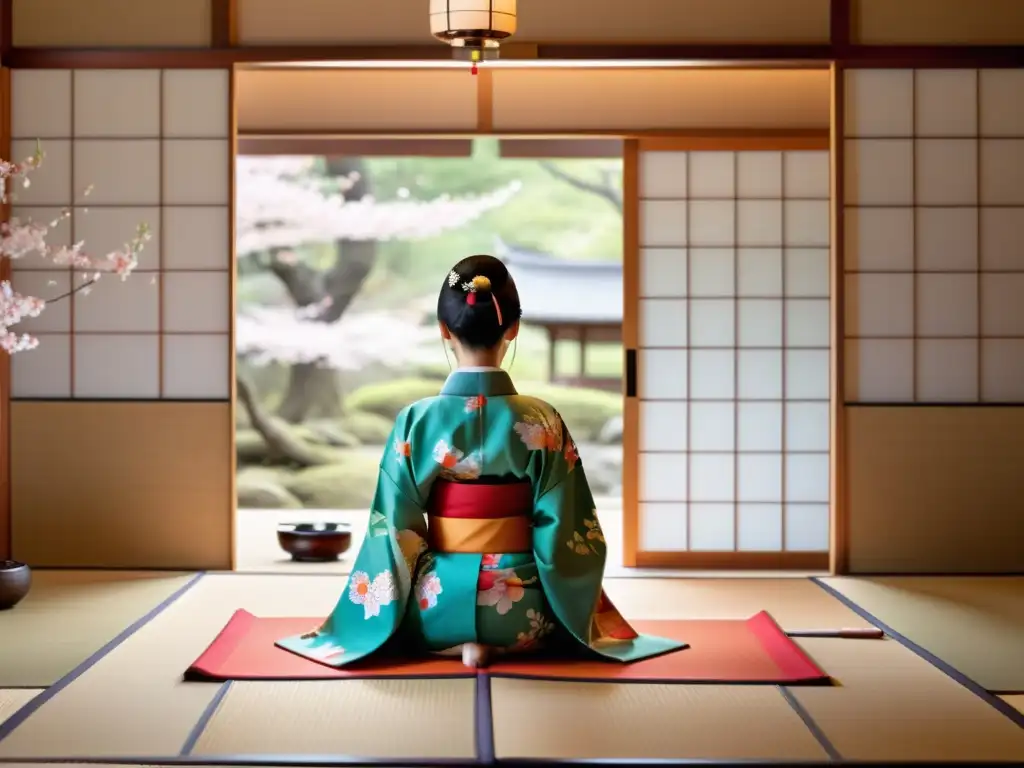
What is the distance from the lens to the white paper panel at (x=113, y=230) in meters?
5.79

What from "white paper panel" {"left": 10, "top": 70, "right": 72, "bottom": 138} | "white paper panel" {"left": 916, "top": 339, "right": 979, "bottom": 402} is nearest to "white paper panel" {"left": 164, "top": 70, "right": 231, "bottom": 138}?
"white paper panel" {"left": 10, "top": 70, "right": 72, "bottom": 138}

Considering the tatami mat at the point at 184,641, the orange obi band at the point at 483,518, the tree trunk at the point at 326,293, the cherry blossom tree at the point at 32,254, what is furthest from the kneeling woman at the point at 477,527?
the tree trunk at the point at 326,293

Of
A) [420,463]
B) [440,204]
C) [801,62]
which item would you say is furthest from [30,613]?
[440,204]

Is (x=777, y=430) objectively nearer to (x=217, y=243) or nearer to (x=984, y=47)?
(x=984, y=47)

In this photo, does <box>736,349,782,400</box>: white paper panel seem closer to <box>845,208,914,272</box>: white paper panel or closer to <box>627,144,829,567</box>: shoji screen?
<box>627,144,829,567</box>: shoji screen

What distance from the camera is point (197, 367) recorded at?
5.77m

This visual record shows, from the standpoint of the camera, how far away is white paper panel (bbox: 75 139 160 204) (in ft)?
19.0

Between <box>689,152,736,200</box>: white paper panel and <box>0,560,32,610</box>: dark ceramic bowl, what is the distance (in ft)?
10.6

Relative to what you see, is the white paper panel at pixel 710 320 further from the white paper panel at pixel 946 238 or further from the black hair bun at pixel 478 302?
the black hair bun at pixel 478 302

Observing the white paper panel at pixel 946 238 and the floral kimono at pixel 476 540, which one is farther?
the white paper panel at pixel 946 238

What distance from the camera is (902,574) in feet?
18.7

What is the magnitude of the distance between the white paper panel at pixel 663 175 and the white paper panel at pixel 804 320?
720mm

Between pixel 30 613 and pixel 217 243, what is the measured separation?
1.77 meters

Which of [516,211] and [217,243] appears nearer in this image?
[217,243]
